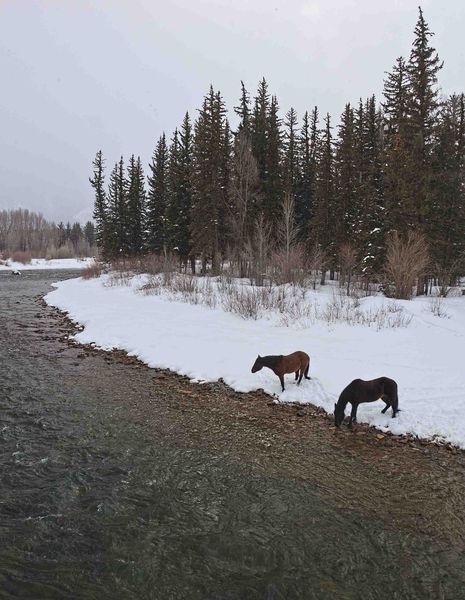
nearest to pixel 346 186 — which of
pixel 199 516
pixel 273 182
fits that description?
pixel 273 182

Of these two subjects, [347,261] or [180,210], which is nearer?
[347,261]

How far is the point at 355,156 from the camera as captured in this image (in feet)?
105

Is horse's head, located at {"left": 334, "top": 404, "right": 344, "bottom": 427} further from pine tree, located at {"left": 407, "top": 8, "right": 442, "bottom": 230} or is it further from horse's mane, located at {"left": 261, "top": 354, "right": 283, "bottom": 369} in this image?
pine tree, located at {"left": 407, "top": 8, "right": 442, "bottom": 230}

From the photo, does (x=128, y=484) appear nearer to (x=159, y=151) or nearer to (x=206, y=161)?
(x=206, y=161)

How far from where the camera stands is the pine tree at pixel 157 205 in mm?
40350

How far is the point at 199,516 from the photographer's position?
486 cm

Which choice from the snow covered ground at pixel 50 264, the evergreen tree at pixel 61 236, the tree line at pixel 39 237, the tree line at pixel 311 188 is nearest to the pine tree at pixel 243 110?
the tree line at pixel 311 188

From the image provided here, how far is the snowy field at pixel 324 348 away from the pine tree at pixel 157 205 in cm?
2203

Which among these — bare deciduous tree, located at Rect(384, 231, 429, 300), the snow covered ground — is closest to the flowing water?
bare deciduous tree, located at Rect(384, 231, 429, 300)

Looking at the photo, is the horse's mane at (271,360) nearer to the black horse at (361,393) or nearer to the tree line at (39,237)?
the black horse at (361,393)

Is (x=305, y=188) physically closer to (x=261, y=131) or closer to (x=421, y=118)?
(x=261, y=131)

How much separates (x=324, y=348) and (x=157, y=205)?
112 feet

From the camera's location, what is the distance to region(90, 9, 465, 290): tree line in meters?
23.7

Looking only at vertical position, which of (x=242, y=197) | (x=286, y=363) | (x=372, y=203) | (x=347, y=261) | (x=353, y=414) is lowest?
(x=353, y=414)
